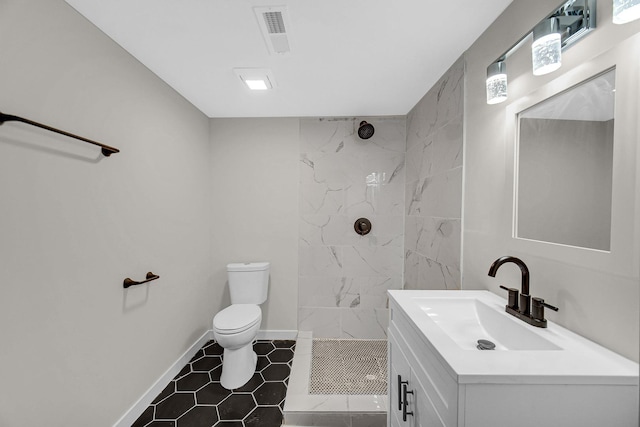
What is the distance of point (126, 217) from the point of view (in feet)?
5.29

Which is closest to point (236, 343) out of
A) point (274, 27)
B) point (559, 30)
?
point (274, 27)

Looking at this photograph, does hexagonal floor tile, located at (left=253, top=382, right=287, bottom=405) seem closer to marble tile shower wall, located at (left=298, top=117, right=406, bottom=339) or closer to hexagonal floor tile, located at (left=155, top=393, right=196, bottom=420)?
hexagonal floor tile, located at (left=155, top=393, right=196, bottom=420)

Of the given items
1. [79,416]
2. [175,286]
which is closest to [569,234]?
[79,416]

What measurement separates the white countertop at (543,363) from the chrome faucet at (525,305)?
0.16ft

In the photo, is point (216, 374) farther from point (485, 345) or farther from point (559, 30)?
point (559, 30)

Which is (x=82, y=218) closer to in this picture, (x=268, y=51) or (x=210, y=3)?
(x=210, y=3)

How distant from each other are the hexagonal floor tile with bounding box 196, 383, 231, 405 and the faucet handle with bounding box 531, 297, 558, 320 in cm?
200

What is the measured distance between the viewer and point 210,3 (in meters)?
1.22

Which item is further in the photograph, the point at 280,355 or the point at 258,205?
the point at 258,205

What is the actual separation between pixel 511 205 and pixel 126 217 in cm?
214

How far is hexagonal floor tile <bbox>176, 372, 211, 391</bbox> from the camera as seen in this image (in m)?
1.95

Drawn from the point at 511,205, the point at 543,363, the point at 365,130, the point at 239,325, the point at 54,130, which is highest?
the point at 365,130

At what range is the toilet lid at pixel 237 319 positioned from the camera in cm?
192

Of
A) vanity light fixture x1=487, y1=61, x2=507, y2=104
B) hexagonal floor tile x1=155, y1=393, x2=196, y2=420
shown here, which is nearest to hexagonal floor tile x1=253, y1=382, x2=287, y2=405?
hexagonal floor tile x1=155, y1=393, x2=196, y2=420
